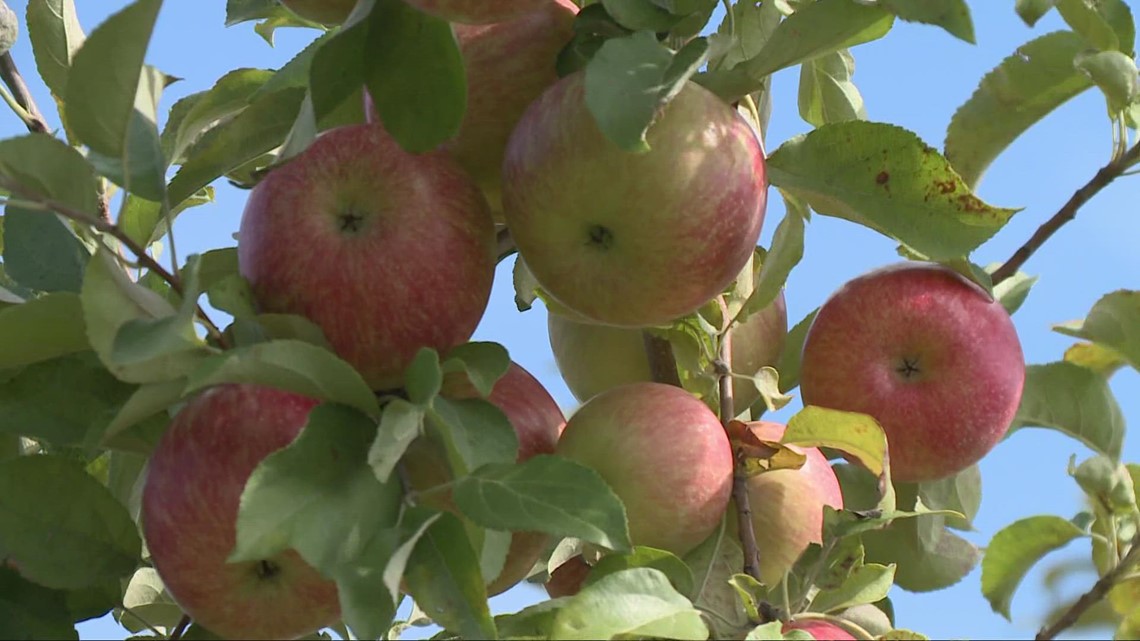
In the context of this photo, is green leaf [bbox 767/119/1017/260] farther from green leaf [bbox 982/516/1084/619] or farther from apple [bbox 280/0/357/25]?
apple [bbox 280/0/357/25]

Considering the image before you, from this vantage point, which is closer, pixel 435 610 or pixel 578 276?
pixel 435 610

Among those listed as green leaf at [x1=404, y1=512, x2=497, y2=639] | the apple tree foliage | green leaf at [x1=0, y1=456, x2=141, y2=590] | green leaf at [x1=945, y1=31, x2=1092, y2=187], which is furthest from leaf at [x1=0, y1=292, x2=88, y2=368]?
green leaf at [x1=945, y1=31, x2=1092, y2=187]

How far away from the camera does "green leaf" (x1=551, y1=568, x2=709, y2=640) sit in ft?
3.34

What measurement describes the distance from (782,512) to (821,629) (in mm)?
190

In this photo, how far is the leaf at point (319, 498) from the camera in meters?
0.96

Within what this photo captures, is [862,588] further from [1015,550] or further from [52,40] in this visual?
[52,40]

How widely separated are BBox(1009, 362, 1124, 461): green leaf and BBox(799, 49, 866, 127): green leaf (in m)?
0.42

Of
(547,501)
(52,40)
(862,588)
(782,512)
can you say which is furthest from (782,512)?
(52,40)

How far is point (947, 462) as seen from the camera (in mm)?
1541

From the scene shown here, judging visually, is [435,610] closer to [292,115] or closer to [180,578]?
[180,578]

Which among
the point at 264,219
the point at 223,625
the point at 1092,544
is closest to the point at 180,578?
the point at 223,625

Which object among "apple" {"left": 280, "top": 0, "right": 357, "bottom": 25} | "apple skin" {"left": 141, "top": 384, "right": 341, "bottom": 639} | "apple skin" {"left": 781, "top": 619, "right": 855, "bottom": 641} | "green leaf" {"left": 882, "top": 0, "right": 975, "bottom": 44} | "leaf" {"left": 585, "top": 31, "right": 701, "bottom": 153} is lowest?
"apple skin" {"left": 781, "top": 619, "right": 855, "bottom": 641}

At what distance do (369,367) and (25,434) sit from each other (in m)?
0.34

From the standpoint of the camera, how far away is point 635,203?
1.18 m
